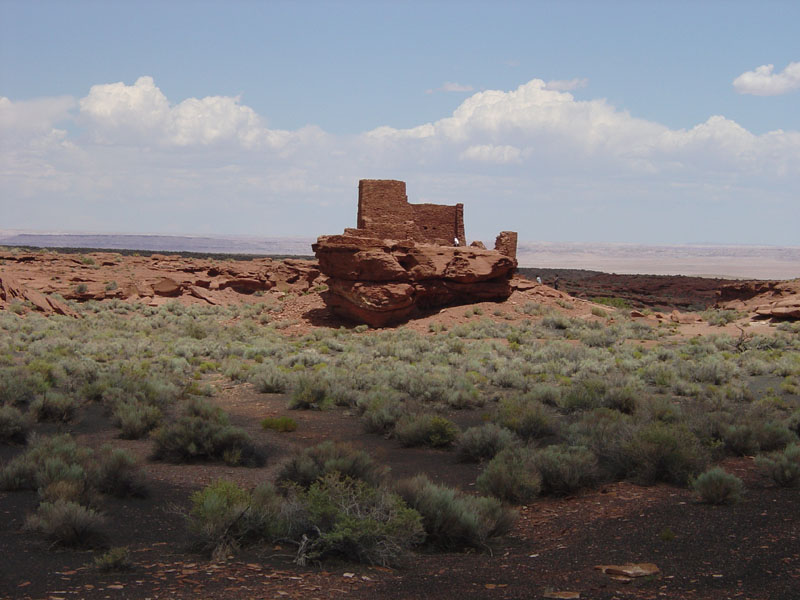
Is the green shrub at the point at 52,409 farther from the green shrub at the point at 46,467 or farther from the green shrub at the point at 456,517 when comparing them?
the green shrub at the point at 456,517

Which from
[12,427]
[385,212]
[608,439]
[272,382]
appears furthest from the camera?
[385,212]

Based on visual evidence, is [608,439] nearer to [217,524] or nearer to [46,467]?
[217,524]

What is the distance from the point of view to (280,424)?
1152 centimetres

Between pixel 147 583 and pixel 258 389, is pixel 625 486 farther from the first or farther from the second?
pixel 258 389

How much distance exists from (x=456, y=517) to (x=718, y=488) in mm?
2760

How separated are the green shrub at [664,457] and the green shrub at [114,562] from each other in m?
5.54

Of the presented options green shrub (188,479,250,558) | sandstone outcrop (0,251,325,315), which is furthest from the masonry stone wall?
green shrub (188,479,250,558)

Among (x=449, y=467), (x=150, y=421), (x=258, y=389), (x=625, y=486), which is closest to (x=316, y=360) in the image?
(x=258, y=389)

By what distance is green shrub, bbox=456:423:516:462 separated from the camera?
9.69 metres

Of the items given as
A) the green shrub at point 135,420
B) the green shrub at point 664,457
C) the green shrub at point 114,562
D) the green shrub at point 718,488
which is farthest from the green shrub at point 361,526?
the green shrub at point 135,420

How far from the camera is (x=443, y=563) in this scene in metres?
5.93

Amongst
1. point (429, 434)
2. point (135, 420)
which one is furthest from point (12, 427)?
point (429, 434)

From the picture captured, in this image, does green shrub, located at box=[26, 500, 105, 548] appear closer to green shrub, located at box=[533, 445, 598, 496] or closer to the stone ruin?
green shrub, located at box=[533, 445, 598, 496]

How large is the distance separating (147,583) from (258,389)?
10075mm
